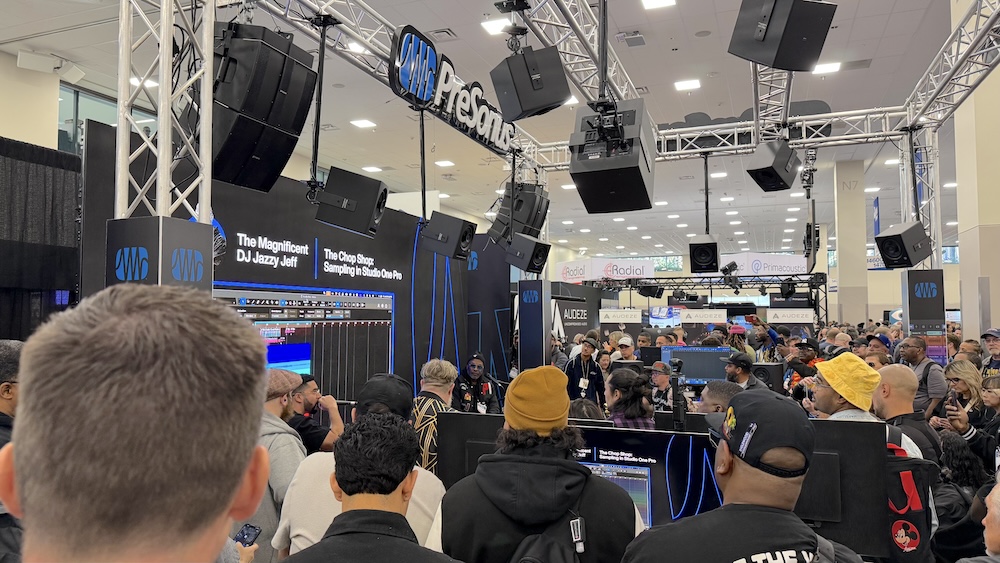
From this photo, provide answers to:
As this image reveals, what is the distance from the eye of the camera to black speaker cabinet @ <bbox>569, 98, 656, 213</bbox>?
466cm

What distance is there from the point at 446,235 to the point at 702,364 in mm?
2868

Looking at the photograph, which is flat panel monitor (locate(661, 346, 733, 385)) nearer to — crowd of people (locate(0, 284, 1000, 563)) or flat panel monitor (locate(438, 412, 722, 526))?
crowd of people (locate(0, 284, 1000, 563))

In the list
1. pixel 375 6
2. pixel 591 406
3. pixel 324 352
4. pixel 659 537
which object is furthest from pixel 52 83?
pixel 659 537

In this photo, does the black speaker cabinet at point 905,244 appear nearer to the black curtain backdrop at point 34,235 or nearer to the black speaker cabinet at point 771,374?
the black speaker cabinet at point 771,374

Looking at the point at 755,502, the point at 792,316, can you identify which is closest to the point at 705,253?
the point at 792,316

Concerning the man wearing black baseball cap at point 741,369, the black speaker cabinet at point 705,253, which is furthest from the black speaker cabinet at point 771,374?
the black speaker cabinet at point 705,253

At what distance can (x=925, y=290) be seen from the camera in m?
8.27

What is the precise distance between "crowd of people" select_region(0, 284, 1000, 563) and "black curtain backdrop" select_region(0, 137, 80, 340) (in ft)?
6.18

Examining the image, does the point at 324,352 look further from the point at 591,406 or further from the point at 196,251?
the point at 591,406

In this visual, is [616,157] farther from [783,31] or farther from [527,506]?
[527,506]

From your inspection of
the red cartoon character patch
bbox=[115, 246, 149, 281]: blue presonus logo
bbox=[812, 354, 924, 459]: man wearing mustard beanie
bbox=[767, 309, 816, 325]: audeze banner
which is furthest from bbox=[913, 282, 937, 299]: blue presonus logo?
bbox=[115, 246, 149, 281]: blue presonus logo

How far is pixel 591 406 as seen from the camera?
3373 mm

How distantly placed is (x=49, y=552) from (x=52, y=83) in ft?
30.0

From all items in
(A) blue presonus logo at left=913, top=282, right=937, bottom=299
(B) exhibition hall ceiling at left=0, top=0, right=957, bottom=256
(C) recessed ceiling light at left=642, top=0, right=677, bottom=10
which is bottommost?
(A) blue presonus logo at left=913, top=282, right=937, bottom=299
